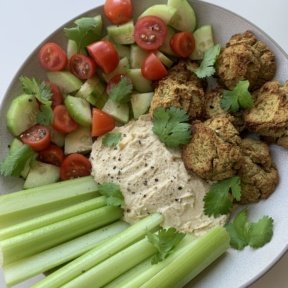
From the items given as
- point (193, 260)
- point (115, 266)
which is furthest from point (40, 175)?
point (193, 260)

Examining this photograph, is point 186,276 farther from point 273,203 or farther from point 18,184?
point 18,184

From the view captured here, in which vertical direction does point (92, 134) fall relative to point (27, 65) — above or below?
below

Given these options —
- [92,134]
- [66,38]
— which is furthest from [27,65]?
[92,134]

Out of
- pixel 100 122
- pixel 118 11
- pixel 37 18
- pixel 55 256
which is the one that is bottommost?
pixel 55 256

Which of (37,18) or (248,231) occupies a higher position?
(37,18)

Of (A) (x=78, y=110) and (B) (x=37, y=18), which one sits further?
(B) (x=37, y=18)

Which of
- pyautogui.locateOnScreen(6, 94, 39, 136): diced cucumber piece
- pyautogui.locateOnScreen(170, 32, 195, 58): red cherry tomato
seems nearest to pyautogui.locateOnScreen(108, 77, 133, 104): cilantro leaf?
pyautogui.locateOnScreen(170, 32, 195, 58): red cherry tomato

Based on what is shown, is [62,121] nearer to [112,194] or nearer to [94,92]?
[94,92]
